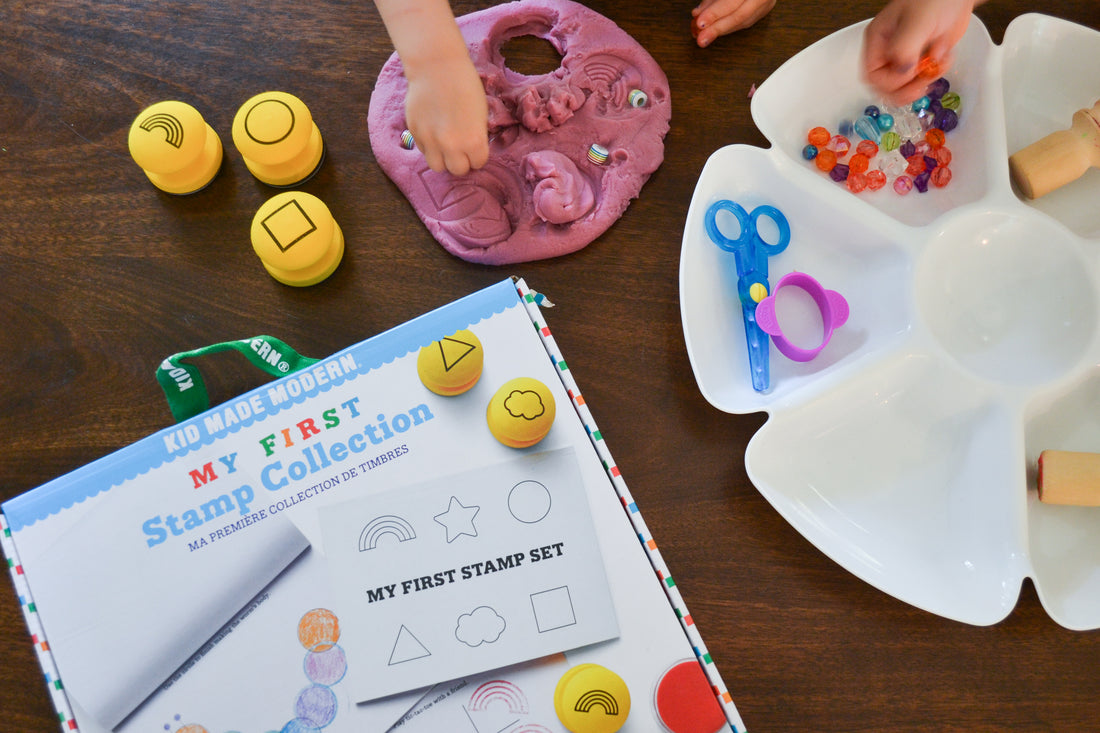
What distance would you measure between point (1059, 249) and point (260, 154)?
655 millimetres

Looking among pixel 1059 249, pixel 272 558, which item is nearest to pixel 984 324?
pixel 1059 249

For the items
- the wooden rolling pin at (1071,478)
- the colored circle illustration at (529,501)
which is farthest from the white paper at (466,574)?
the wooden rolling pin at (1071,478)

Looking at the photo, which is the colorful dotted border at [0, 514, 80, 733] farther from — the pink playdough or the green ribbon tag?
the pink playdough

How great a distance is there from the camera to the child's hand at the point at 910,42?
62 centimetres

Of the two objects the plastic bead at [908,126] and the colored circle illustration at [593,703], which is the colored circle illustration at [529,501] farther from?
the plastic bead at [908,126]

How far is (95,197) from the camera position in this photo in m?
0.65

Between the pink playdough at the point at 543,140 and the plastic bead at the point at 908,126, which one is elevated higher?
the pink playdough at the point at 543,140

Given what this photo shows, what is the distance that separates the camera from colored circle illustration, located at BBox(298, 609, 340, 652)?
0.54m

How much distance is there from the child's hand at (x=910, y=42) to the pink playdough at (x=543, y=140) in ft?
0.58

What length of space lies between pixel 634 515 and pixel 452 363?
7.0 inches

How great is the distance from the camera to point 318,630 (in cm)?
54

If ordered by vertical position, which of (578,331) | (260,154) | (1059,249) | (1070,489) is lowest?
(1070,489)

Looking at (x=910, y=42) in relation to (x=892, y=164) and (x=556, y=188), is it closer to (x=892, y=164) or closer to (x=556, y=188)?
(x=892, y=164)

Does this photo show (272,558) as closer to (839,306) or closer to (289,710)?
(289,710)
